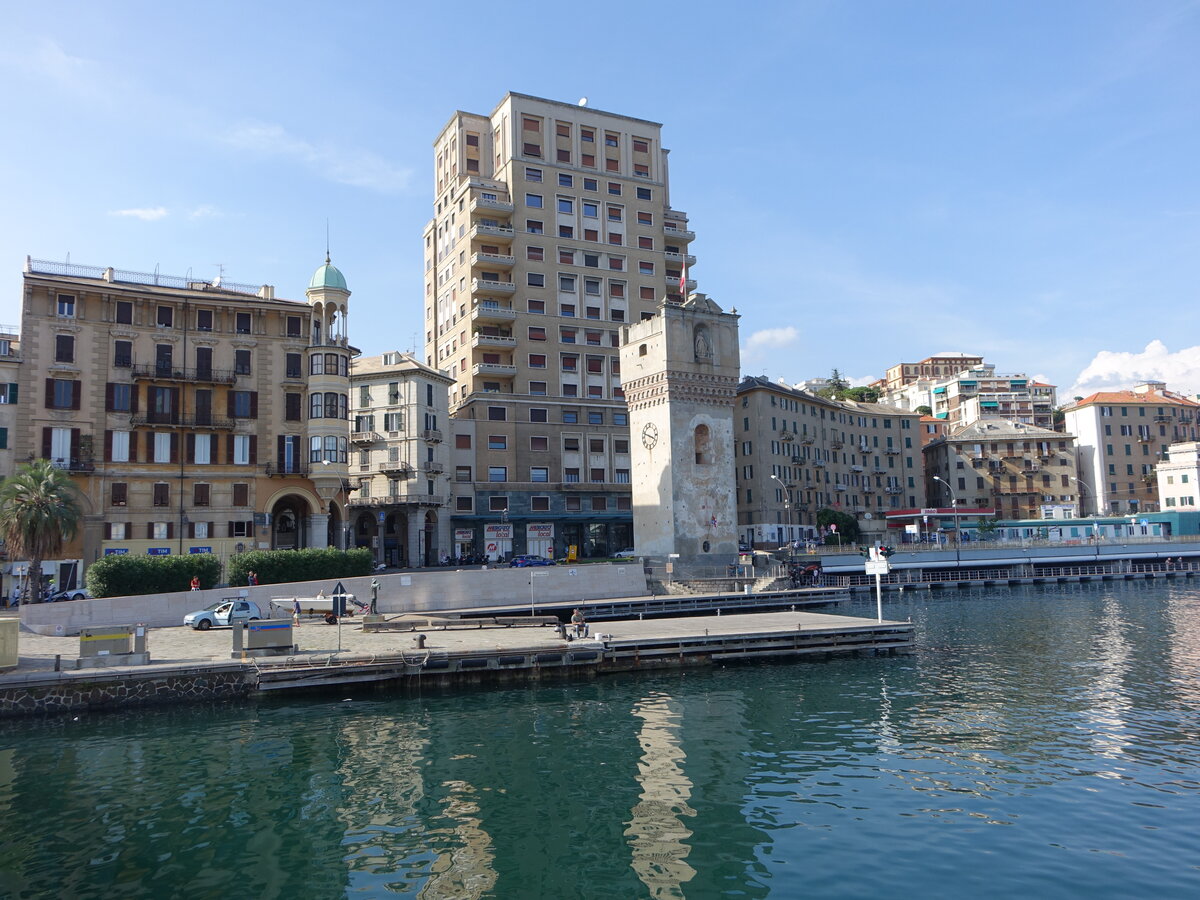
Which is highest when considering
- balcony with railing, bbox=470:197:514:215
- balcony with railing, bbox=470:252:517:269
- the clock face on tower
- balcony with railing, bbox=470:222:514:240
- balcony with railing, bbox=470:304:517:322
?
balcony with railing, bbox=470:197:514:215

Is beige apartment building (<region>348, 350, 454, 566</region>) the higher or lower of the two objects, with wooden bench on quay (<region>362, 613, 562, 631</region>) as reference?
higher

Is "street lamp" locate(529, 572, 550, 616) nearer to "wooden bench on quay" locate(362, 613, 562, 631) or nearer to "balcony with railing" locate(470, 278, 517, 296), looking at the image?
"wooden bench on quay" locate(362, 613, 562, 631)

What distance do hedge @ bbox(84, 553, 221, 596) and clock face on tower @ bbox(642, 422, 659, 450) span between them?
30.4 meters

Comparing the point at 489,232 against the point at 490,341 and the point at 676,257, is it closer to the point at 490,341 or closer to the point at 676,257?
the point at 490,341

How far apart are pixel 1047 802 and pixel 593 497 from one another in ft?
216

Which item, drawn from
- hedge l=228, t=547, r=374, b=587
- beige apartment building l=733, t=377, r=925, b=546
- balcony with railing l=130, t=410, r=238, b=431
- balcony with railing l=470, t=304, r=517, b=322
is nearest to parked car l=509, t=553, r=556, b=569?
hedge l=228, t=547, r=374, b=587

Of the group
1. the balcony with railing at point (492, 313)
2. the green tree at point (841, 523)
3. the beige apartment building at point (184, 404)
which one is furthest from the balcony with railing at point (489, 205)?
the green tree at point (841, 523)

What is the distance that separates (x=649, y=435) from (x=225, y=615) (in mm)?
31947

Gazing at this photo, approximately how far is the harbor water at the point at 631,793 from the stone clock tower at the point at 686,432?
88.9 ft

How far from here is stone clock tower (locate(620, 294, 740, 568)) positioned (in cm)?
6038

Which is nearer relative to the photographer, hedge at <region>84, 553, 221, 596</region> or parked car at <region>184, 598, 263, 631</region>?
parked car at <region>184, 598, 263, 631</region>

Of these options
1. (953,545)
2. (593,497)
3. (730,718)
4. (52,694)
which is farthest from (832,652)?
(953,545)

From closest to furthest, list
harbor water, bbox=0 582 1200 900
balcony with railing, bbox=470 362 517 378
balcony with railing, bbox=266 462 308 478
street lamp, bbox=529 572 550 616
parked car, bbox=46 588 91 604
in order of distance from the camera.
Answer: harbor water, bbox=0 582 1200 900
parked car, bbox=46 588 91 604
street lamp, bbox=529 572 550 616
balcony with railing, bbox=266 462 308 478
balcony with railing, bbox=470 362 517 378

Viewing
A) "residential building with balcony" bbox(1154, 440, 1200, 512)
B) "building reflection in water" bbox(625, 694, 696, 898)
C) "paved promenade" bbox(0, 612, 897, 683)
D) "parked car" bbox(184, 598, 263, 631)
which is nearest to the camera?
"building reflection in water" bbox(625, 694, 696, 898)
